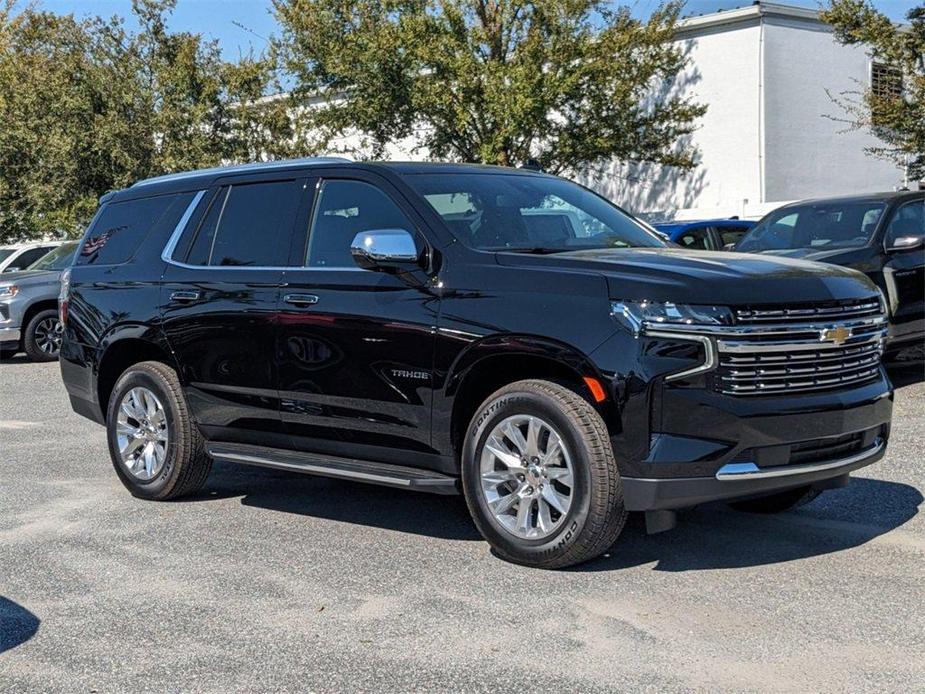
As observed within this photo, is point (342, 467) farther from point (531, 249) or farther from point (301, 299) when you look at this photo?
point (531, 249)

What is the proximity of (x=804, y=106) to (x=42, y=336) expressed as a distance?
16.4m

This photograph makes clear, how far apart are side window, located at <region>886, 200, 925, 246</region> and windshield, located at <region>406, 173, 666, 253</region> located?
5505mm

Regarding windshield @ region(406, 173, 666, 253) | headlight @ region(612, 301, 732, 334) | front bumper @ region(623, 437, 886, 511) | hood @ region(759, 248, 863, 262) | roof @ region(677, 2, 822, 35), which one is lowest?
front bumper @ region(623, 437, 886, 511)

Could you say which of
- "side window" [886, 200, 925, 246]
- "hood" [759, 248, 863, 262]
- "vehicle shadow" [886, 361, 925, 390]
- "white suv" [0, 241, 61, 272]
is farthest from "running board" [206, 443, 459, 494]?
"white suv" [0, 241, 61, 272]

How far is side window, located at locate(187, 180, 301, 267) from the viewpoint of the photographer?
684cm

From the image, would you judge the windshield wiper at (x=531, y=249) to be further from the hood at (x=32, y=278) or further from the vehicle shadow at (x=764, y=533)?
the hood at (x=32, y=278)

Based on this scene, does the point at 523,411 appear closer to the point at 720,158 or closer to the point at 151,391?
the point at 151,391

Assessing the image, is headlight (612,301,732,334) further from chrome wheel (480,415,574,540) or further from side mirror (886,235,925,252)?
side mirror (886,235,925,252)

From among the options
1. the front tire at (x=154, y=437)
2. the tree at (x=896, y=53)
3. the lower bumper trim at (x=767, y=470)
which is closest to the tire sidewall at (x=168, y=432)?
the front tire at (x=154, y=437)

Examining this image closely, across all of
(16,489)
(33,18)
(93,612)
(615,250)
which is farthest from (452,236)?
(33,18)

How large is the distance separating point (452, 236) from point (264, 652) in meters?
2.35

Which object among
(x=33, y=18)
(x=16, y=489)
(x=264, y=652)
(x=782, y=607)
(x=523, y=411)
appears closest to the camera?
(x=264, y=652)

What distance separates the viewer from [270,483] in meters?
8.14

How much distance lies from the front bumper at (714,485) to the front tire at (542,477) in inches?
5.2
